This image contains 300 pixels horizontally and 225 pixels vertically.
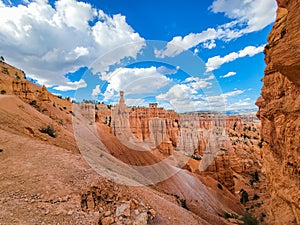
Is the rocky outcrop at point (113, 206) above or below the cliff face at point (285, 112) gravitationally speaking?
below

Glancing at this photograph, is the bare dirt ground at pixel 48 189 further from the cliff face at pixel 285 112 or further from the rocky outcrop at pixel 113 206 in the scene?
the cliff face at pixel 285 112

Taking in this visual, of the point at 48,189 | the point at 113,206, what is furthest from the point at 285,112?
the point at 48,189

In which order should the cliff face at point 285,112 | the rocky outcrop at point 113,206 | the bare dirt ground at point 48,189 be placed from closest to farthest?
the cliff face at point 285,112
the bare dirt ground at point 48,189
the rocky outcrop at point 113,206

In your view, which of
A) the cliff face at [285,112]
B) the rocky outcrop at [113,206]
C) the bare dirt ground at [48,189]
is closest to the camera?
the cliff face at [285,112]

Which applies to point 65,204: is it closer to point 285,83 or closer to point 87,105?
point 285,83

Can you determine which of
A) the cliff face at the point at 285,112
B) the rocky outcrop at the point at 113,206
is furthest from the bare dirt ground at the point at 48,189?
the cliff face at the point at 285,112

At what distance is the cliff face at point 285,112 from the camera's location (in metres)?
3.51

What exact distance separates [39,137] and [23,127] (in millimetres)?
1297

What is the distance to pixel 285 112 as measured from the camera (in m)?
4.78

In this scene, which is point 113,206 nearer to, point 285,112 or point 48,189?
point 48,189

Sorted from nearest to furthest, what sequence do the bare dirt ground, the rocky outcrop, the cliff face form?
the cliff face
the bare dirt ground
the rocky outcrop

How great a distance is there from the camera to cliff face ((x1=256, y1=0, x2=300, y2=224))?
351 cm

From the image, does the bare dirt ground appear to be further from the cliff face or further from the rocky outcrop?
the cliff face

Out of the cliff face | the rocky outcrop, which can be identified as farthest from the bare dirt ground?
the cliff face
